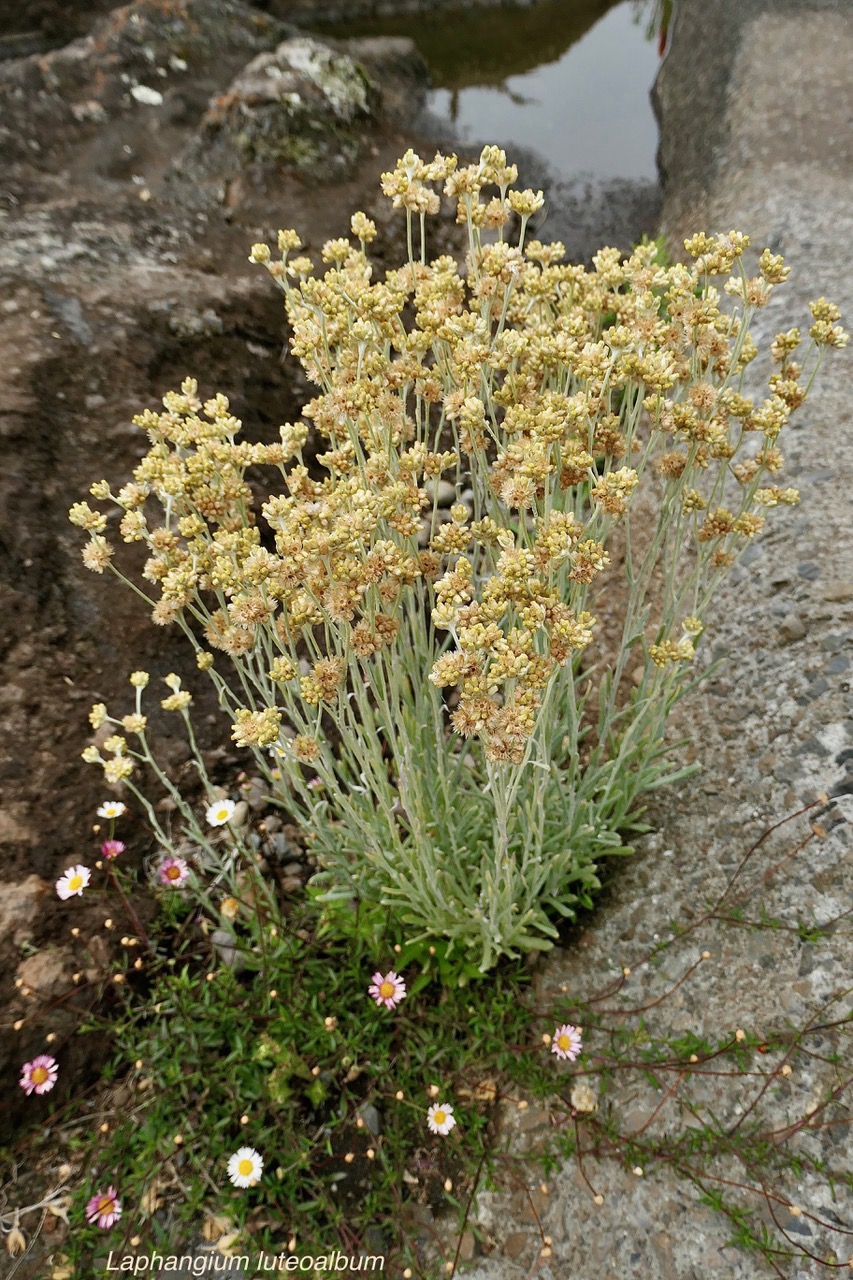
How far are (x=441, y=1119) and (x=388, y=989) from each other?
15.6 inches

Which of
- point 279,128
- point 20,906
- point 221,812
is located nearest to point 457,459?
point 221,812

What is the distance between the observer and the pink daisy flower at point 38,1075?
2.50 m

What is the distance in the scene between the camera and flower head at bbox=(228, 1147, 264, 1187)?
2.31 meters

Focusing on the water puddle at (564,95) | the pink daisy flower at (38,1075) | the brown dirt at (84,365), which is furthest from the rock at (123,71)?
the pink daisy flower at (38,1075)

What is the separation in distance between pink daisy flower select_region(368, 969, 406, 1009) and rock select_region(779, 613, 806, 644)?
6.31 feet

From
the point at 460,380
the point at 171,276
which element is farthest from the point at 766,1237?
the point at 171,276

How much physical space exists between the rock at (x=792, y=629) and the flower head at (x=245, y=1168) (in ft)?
8.34

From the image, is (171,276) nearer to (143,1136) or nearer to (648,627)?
(648,627)

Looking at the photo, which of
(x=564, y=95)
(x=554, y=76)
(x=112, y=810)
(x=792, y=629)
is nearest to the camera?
(x=112, y=810)

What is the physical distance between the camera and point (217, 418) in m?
2.09

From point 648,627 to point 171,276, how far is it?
3.53 meters

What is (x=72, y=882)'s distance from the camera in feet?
9.01

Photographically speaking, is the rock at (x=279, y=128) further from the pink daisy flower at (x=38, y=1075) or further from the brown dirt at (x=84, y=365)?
the pink daisy flower at (x=38, y=1075)

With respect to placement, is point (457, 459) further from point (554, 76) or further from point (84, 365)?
point (554, 76)
